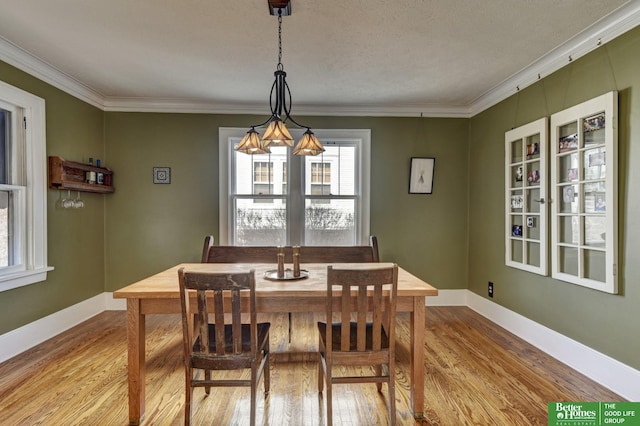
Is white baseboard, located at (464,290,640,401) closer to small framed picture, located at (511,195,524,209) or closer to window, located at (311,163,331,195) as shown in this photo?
small framed picture, located at (511,195,524,209)

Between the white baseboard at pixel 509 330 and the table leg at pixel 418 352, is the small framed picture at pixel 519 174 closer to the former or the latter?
the white baseboard at pixel 509 330

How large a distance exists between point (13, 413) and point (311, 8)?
9.90 ft

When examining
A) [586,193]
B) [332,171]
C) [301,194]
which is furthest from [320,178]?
[586,193]

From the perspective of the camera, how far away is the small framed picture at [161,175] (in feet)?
12.7

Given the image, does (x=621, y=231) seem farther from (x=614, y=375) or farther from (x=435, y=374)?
(x=435, y=374)

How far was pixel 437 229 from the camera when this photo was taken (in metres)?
4.05

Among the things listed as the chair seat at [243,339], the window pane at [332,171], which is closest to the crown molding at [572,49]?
the window pane at [332,171]

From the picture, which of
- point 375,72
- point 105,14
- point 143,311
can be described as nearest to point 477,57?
point 375,72

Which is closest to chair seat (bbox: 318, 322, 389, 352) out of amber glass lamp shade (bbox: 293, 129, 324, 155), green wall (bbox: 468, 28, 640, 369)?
amber glass lamp shade (bbox: 293, 129, 324, 155)

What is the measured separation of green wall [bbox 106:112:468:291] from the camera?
3.85 m

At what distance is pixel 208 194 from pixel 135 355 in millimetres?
2345

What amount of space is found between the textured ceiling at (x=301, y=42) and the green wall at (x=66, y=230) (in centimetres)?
31

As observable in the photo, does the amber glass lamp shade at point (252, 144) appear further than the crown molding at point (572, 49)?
Yes

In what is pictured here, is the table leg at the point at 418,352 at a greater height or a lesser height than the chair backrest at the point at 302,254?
lesser
